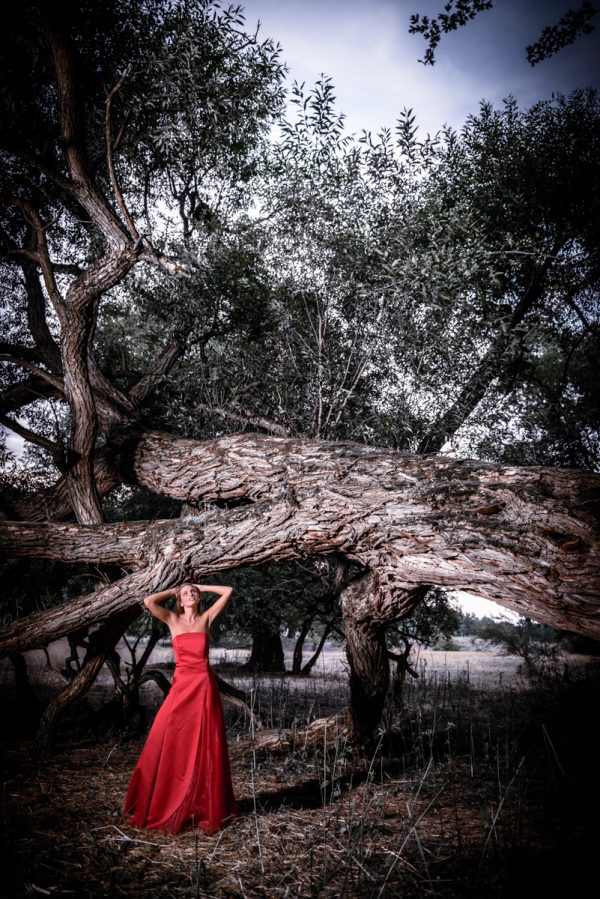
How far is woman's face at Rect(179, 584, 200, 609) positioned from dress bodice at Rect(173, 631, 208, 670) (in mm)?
290

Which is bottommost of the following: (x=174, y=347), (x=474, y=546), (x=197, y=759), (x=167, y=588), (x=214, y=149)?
(x=197, y=759)

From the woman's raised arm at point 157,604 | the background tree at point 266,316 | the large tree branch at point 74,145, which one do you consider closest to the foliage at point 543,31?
the background tree at point 266,316

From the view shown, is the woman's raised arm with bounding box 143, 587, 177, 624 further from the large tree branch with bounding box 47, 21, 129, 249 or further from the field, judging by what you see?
the large tree branch with bounding box 47, 21, 129, 249

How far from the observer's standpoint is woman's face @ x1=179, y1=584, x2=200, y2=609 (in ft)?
17.2

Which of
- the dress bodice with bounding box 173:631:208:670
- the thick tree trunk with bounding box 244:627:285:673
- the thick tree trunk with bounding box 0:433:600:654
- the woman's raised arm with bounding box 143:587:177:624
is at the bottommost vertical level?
the thick tree trunk with bounding box 244:627:285:673

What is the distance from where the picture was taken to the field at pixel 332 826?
11.1ft

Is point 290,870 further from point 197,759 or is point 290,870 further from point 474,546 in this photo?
point 474,546

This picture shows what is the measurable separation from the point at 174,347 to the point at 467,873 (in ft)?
26.0

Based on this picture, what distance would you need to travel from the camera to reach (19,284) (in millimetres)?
11039

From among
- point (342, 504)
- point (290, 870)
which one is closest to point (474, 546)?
point (342, 504)

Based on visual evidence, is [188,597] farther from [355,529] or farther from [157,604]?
[355,529]

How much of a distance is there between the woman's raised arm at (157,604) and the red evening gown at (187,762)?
0.36 m

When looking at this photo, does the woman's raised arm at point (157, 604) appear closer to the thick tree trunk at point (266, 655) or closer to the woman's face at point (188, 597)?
the woman's face at point (188, 597)

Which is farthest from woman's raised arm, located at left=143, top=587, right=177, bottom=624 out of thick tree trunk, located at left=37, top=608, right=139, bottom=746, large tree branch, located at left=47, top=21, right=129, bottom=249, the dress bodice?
large tree branch, located at left=47, top=21, right=129, bottom=249
